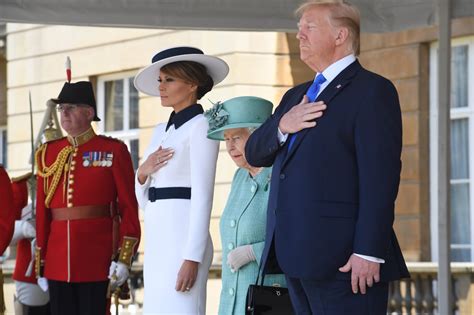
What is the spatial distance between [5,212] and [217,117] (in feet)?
4.61

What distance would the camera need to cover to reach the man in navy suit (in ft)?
14.3

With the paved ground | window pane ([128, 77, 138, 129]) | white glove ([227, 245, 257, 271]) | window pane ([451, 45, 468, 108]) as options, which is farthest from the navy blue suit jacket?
window pane ([128, 77, 138, 129])

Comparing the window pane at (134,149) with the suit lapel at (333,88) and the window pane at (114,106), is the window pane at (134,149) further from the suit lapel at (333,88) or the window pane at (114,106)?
the suit lapel at (333,88)

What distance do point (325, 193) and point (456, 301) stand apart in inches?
297

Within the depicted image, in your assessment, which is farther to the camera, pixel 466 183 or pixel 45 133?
pixel 466 183

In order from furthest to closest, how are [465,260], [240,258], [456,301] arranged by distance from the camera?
1. [465,260]
2. [456,301]
3. [240,258]

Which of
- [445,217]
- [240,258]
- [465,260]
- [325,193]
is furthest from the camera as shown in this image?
[465,260]

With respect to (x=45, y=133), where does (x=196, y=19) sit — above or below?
above

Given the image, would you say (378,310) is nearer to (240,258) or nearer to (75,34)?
(240,258)

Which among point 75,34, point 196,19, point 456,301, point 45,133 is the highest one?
point 75,34

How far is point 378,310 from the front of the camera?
4.42 m

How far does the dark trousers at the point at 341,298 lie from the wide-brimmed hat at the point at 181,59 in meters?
1.65

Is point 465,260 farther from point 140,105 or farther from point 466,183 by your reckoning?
point 140,105

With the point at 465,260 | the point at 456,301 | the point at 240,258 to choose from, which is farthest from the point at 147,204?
the point at 465,260
